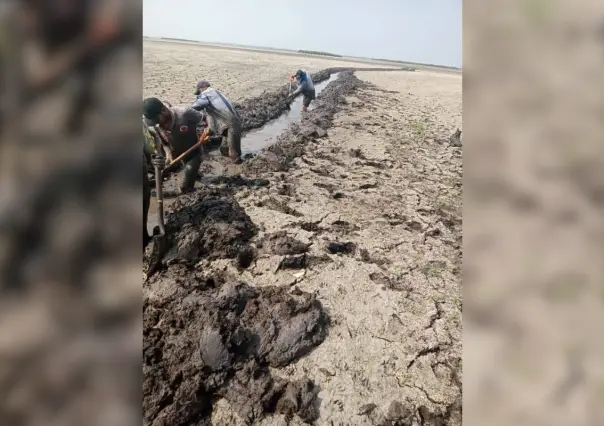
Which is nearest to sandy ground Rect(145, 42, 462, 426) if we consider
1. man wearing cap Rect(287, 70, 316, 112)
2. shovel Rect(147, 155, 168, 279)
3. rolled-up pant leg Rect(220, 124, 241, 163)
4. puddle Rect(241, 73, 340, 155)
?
shovel Rect(147, 155, 168, 279)

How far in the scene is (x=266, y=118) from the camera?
10.2 meters

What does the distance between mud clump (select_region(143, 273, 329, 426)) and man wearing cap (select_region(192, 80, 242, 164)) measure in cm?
349

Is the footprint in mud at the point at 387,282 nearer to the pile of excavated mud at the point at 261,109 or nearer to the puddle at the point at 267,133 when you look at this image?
the puddle at the point at 267,133

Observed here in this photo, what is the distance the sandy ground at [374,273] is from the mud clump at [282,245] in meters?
0.10

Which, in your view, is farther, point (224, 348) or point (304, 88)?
point (304, 88)

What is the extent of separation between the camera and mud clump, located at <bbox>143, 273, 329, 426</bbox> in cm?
219

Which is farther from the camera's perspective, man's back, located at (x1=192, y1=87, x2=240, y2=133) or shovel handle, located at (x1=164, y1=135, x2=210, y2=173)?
man's back, located at (x1=192, y1=87, x2=240, y2=133)

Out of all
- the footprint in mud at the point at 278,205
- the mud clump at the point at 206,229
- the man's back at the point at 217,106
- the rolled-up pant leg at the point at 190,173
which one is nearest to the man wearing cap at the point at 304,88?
the man's back at the point at 217,106

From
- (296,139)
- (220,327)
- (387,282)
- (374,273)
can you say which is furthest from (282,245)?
(296,139)

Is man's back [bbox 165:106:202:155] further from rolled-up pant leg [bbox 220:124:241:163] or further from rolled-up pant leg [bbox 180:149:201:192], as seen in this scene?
rolled-up pant leg [bbox 220:124:241:163]

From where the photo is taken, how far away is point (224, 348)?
2441mm

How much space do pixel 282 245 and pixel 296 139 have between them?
14.6 ft

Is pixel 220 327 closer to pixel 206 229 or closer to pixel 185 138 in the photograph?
pixel 206 229
